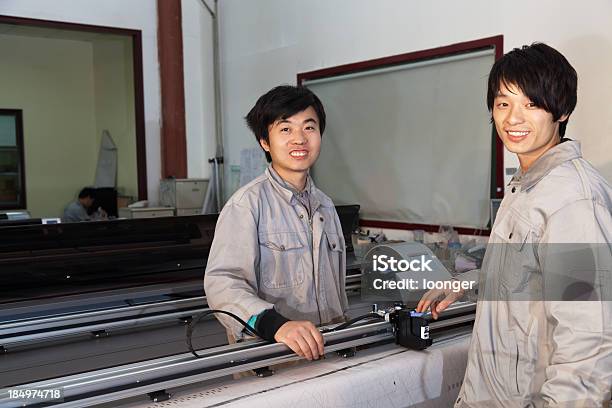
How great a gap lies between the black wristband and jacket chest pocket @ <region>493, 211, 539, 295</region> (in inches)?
Answer: 17.1

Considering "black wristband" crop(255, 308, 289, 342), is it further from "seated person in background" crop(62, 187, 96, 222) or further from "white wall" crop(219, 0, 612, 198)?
"seated person in background" crop(62, 187, 96, 222)

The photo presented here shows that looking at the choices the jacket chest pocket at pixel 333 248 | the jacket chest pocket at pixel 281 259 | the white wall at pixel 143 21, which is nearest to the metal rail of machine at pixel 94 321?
the jacket chest pocket at pixel 333 248

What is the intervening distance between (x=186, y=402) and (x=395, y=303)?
660 mm

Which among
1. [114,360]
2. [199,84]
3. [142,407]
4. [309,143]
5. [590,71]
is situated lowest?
[114,360]

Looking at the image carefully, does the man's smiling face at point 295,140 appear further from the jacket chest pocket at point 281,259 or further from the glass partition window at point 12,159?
the glass partition window at point 12,159

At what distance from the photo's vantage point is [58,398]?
107 centimetres

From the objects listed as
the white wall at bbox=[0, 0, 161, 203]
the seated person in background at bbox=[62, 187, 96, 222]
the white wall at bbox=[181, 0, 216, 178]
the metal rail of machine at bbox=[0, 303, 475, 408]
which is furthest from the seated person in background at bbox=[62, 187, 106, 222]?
the metal rail of machine at bbox=[0, 303, 475, 408]

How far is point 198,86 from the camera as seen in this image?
5.84 metres

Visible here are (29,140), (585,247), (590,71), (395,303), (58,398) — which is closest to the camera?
(585,247)

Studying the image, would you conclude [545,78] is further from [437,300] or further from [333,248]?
[333,248]

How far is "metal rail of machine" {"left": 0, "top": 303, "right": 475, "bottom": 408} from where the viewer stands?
3.56ft

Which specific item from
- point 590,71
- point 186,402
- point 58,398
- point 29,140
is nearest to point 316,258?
point 186,402

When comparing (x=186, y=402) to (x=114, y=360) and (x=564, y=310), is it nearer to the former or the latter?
(x=564, y=310)

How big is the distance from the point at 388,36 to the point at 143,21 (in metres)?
2.51
